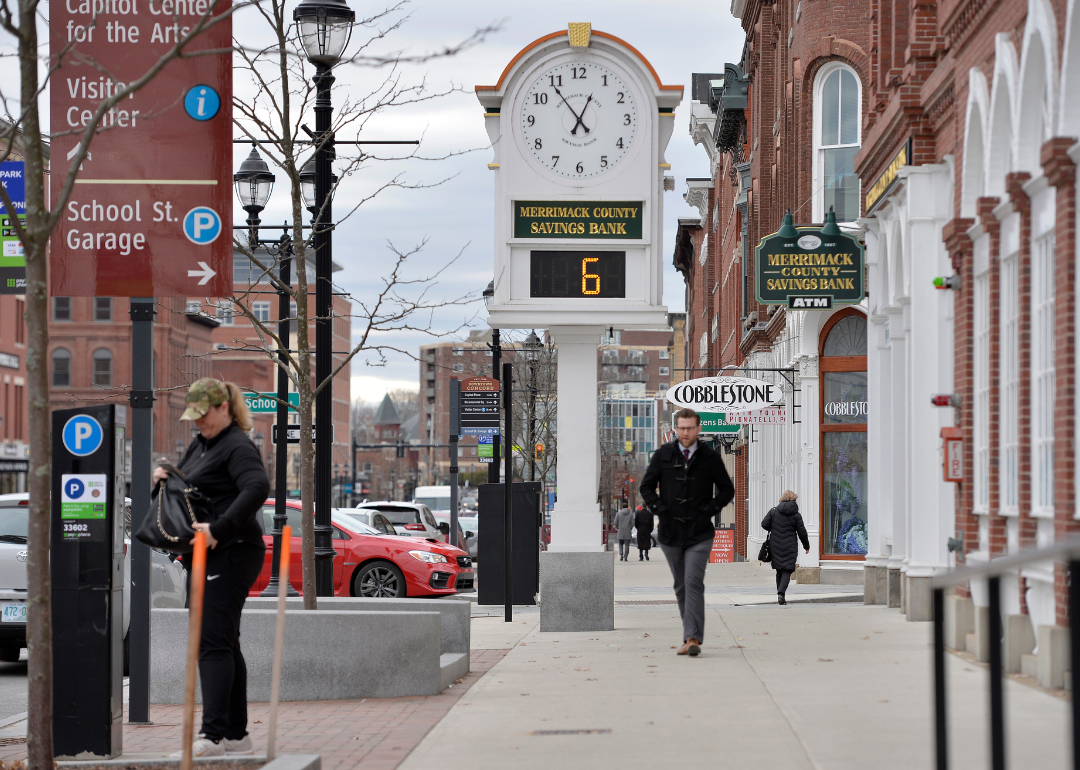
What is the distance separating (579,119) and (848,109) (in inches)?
498

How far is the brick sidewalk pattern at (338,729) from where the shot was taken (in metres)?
7.71

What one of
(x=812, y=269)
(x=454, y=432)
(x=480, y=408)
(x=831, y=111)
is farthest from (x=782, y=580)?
(x=454, y=432)

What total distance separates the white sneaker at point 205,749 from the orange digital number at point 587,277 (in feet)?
28.4

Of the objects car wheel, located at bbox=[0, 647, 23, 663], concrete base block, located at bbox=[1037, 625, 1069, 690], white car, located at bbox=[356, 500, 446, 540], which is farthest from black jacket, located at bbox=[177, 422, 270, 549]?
white car, located at bbox=[356, 500, 446, 540]

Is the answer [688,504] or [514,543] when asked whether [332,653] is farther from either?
[514,543]

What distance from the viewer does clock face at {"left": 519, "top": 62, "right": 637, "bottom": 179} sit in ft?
49.9

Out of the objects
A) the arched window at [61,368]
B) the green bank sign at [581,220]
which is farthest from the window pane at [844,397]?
the arched window at [61,368]

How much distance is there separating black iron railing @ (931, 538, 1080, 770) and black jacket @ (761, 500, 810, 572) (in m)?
16.8

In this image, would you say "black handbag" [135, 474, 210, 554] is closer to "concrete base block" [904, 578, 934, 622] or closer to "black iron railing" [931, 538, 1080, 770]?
"black iron railing" [931, 538, 1080, 770]

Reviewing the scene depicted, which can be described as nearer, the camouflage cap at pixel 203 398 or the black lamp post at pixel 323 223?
the camouflage cap at pixel 203 398

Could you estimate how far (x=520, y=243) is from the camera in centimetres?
1508

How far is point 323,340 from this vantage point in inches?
535

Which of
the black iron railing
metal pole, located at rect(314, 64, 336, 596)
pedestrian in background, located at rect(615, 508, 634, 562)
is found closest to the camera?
the black iron railing

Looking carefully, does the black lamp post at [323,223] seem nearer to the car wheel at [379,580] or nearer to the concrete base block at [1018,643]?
the car wheel at [379,580]
